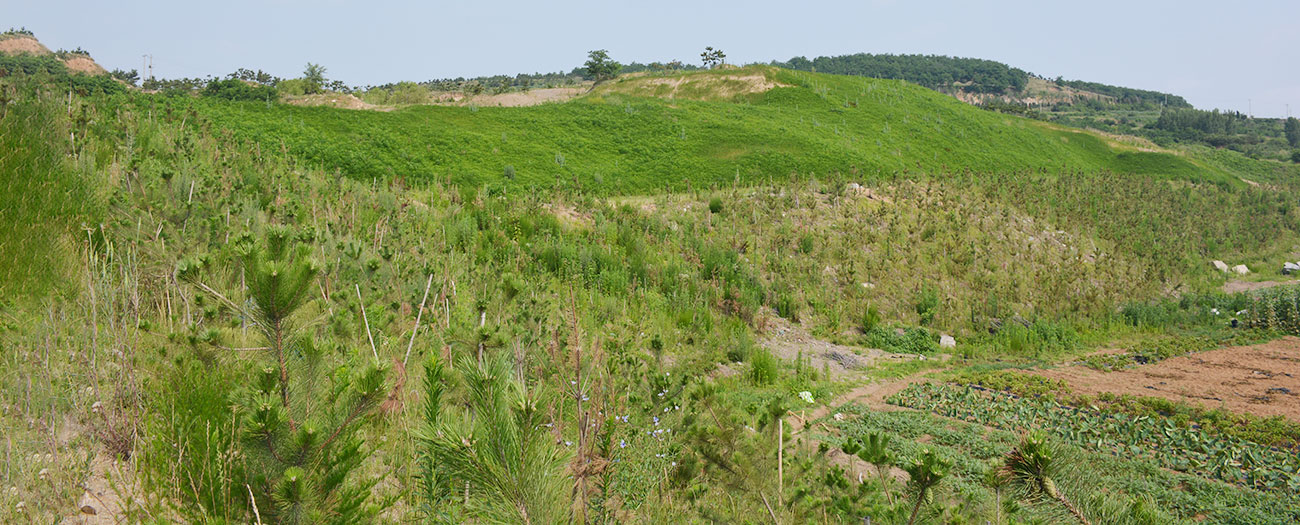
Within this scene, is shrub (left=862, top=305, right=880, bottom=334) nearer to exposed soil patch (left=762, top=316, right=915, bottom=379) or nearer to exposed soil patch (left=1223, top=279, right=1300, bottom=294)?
exposed soil patch (left=762, top=316, right=915, bottom=379)

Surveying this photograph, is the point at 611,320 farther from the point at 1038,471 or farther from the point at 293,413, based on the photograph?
the point at 1038,471

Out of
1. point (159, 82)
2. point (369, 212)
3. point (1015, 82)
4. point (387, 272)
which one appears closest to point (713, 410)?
point (387, 272)

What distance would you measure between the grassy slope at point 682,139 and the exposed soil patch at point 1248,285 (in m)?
7.66

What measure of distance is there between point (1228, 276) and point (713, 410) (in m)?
22.5

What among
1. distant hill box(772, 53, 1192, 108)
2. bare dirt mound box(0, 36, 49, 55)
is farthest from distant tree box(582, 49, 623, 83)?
distant hill box(772, 53, 1192, 108)

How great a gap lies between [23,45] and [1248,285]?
7979cm

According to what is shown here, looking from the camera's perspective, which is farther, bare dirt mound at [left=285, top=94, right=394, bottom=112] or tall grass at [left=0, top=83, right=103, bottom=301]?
bare dirt mound at [left=285, top=94, right=394, bottom=112]

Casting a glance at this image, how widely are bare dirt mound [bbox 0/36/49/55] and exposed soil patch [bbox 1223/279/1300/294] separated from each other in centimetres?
7318

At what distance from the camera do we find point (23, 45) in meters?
54.5

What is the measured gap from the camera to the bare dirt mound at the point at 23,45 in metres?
51.9

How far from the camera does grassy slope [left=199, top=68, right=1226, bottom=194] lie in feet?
49.2

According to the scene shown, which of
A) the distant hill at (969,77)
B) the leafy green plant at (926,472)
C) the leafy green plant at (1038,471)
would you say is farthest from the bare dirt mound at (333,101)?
the distant hill at (969,77)

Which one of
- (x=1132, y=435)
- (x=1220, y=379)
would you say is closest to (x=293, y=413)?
(x=1132, y=435)

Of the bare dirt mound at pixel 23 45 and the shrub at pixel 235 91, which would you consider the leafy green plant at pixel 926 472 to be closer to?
the shrub at pixel 235 91
